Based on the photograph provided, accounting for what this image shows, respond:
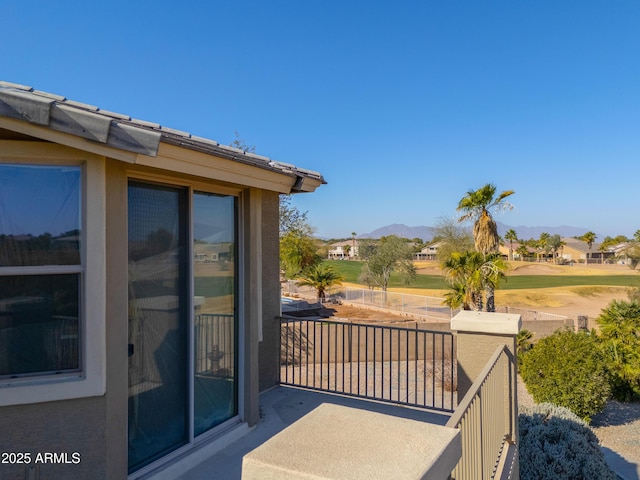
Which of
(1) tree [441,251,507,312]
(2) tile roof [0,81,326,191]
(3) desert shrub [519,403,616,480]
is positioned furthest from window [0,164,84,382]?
(1) tree [441,251,507,312]

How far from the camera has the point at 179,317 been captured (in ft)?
11.4

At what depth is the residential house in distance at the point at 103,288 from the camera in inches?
95.9

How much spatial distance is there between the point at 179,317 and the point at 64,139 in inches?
67.3

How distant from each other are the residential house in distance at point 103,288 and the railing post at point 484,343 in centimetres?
258

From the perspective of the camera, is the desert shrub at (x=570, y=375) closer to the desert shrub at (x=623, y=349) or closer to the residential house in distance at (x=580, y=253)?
the desert shrub at (x=623, y=349)

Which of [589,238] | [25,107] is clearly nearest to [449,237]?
[25,107]

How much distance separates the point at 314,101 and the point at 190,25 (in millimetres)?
12532

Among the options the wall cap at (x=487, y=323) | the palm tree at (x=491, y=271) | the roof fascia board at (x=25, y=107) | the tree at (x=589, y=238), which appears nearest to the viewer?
the roof fascia board at (x=25, y=107)

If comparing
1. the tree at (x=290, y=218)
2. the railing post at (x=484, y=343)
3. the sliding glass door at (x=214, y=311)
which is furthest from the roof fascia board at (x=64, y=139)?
the tree at (x=290, y=218)

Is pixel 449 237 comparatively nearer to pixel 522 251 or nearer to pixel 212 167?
pixel 212 167

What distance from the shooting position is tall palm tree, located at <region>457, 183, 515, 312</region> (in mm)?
17702

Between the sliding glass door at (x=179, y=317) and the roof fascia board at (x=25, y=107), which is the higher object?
the roof fascia board at (x=25, y=107)

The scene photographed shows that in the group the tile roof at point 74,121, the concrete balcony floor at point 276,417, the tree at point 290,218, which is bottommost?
the concrete balcony floor at point 276,417

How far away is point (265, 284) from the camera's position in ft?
19.9
